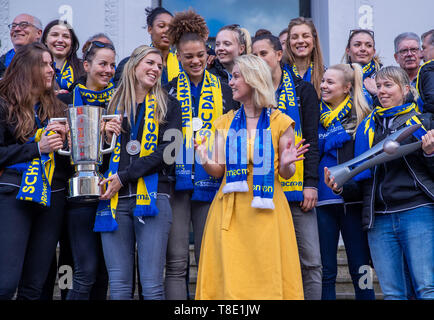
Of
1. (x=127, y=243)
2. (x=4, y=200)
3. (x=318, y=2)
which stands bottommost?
(x=127, y=243)

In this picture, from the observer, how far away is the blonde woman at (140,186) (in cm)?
366

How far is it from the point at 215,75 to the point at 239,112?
0.83 m

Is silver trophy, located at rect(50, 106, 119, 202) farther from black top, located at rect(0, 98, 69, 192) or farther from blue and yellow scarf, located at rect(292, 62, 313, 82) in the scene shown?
blue and yellow scarf, located at rect(292, 62, 313, 82)

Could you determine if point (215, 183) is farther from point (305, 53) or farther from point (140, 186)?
point (305, 53)

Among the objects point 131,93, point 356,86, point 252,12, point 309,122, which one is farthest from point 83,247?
point 252,12

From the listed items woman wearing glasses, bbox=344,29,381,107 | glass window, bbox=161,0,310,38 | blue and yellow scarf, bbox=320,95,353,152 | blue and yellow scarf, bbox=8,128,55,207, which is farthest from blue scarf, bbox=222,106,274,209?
glass window, bbox=161,0,310,38

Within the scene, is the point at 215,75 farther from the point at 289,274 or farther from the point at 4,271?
the point at 4,271

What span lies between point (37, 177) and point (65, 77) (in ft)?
4.67

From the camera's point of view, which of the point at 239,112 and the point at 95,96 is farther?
the point at 95,96

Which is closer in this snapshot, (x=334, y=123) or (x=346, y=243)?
(x=346, y=243)

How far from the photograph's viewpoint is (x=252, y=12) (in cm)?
798

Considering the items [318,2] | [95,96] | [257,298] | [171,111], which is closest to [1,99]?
[95,96]
